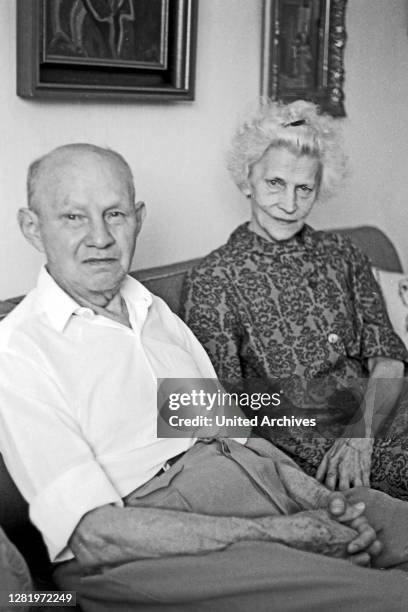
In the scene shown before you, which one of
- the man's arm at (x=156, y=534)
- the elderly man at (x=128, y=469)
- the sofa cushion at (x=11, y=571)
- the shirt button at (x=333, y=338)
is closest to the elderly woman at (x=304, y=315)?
the shirt button at (x=333, y=338)

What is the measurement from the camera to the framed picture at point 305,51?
125 inches

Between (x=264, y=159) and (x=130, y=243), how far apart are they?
66 centimetres

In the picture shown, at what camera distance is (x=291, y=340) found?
7.98 ft

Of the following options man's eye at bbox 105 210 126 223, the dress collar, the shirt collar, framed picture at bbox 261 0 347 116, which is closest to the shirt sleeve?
the shirt collar

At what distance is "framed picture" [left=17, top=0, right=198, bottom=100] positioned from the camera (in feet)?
7.61

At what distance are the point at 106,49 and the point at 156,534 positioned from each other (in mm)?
1380

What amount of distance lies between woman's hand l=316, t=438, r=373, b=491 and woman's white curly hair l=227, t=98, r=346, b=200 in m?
0.70

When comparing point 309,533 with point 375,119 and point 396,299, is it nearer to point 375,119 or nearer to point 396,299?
point 396,299

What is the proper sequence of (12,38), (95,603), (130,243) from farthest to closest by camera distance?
(12,38)
(130,243)
(95,603)

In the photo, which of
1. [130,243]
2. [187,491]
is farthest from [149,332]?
[187,491]

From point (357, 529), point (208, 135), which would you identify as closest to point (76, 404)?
point (357, 529)

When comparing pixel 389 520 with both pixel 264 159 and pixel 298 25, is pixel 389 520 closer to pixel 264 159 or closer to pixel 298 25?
pixel 264 159

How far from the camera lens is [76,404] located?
5.94 feet

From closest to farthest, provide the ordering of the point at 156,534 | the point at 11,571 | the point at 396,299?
the point at 11,571 → the point at 156,534 → the point at 396,299
